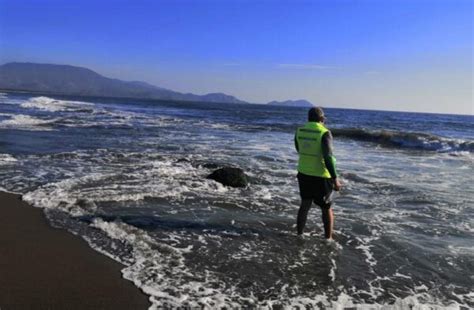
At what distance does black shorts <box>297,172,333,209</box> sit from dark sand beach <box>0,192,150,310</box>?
10.2 feet

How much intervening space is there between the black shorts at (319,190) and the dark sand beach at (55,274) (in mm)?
3108

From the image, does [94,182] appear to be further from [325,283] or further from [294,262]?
[325,283]

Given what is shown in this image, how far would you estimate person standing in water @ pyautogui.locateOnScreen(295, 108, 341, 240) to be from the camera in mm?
7238

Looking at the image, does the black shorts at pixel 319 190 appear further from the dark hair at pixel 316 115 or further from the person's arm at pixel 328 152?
the dark hair at pixel 316 115

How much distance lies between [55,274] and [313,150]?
3984 millimetres

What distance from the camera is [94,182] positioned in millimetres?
10562

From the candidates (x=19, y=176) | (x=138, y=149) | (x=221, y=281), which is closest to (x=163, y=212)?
(x=221, y=281)

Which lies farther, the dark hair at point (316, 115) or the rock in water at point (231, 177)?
the rock in water at point (231, 177)

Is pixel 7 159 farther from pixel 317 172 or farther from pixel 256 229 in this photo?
pixel 317 172

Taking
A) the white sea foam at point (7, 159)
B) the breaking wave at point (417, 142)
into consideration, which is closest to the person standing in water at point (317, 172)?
the white sea foam at point (7, 159)

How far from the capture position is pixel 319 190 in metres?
7.34

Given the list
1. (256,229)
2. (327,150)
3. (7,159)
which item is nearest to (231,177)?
(256,229)

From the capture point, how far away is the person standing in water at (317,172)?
7.24 metres

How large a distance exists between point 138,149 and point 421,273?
12.8 meters
